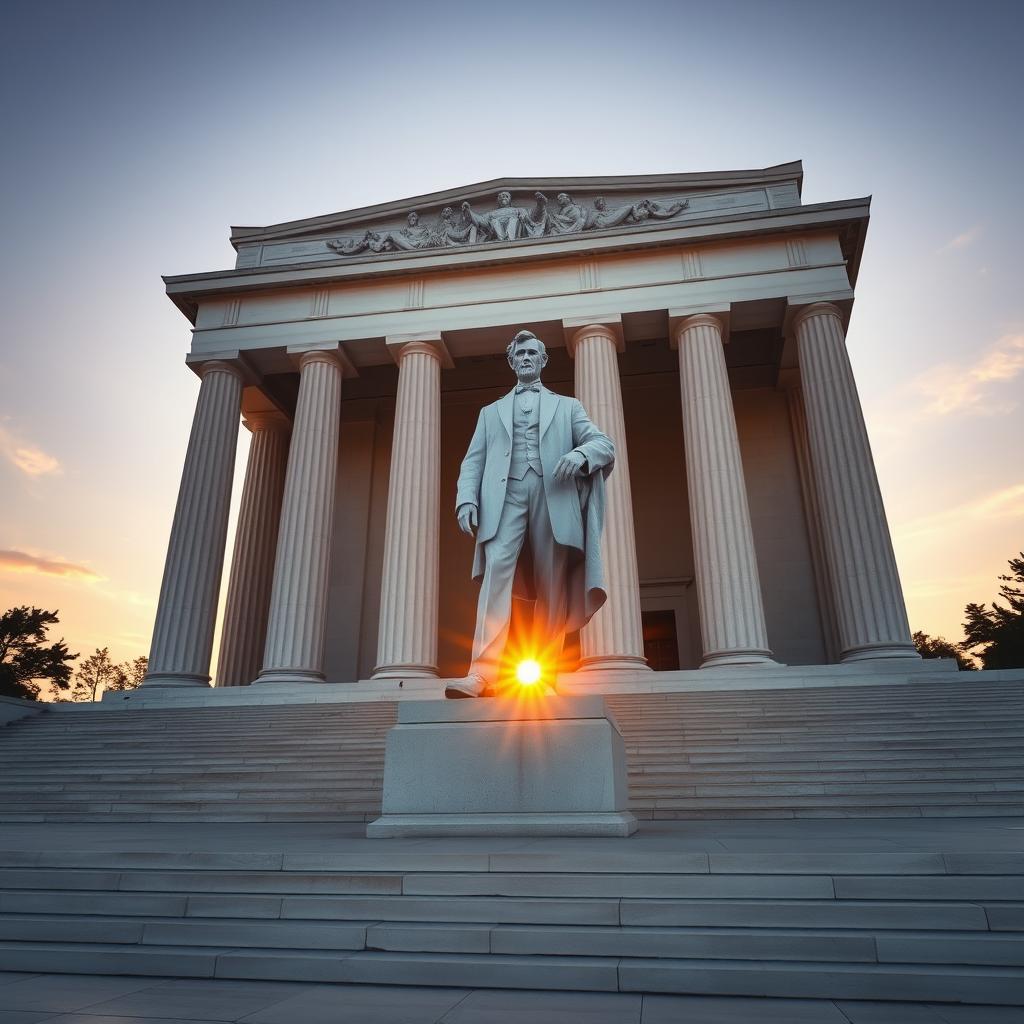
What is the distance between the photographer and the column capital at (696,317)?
855 inches

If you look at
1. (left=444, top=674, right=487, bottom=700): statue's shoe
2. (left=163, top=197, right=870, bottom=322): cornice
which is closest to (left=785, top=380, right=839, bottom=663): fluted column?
(left=163, top=197, right=870, bottom=322): cornice

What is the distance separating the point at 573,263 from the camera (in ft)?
75.2

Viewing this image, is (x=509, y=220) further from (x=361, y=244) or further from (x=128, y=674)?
(x=128, y=674)

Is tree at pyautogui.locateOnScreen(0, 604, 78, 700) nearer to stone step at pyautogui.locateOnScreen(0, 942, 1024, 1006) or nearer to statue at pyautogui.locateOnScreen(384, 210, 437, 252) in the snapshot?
statue at pyautogui.locateOnScreen(384, 210, 437, 252)

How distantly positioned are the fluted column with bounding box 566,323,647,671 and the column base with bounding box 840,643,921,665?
531cm

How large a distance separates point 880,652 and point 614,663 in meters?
6.49

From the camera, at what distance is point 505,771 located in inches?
261

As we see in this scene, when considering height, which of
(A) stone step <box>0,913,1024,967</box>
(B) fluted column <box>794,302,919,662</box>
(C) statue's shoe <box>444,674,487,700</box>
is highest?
(B) fluted column <box>794,302,919,662</box>

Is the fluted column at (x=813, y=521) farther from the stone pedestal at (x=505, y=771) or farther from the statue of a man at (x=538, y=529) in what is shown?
the stone pedestal at (x=505, y=771)

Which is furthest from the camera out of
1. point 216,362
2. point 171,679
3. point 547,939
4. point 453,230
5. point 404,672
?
point 453,230

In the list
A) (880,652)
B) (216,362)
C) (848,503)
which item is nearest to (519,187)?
(216,362)

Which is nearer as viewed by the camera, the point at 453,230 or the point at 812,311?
the point at 812,311

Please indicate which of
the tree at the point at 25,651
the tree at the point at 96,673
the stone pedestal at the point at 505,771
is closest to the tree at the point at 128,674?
the tree at the point at 96,673

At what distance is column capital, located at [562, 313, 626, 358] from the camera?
72.2ft
